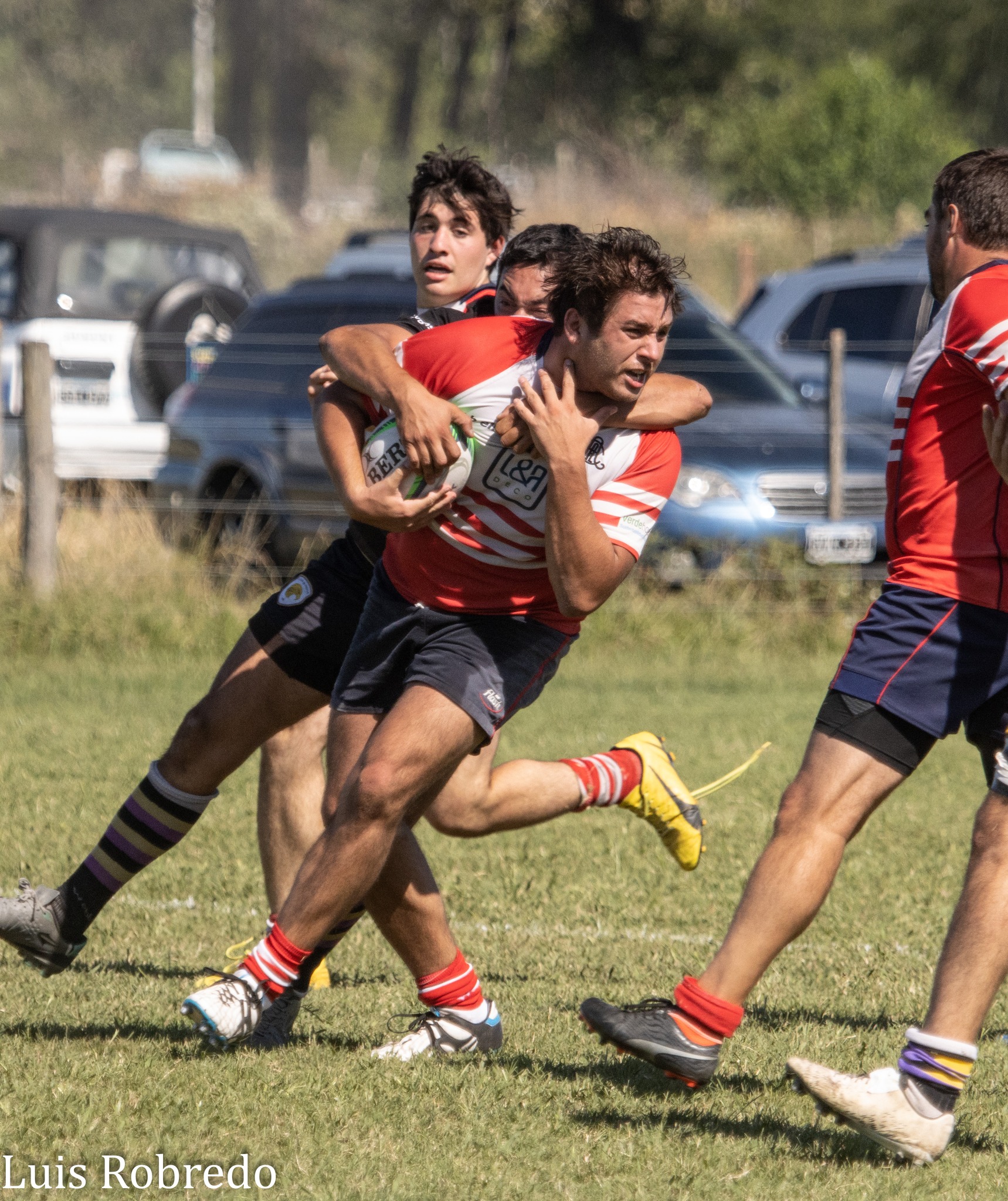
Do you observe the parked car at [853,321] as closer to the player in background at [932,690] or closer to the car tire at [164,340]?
the car tire at [164,340]

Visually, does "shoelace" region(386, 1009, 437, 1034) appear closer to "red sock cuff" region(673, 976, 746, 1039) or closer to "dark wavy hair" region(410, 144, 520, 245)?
"red sock cuff" region(673, 976, 746, 1039)

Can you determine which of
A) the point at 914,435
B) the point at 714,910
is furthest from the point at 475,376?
the point at 714,910

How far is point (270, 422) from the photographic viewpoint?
37.9ft

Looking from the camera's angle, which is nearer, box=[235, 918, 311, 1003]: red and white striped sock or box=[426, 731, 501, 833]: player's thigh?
box=[235, 918, 311, 1003]: red and white striped sock

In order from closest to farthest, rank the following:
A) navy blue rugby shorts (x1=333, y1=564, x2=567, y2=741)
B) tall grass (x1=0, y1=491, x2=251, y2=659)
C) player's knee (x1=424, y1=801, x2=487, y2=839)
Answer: navy blue rugby shorts (x1=333, y1=564, x2=567, y2=741)
player's knee (x1=424, y1=801, x2=487, y2=839)
tall grass (x1=0, y1=491, x2=251, y2=659)

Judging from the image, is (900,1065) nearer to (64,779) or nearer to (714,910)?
(714,910)

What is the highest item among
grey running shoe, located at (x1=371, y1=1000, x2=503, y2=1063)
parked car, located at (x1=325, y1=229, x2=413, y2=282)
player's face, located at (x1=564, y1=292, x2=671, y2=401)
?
parked car, located at (x1=325, y1=229, x2=413, y2=282)

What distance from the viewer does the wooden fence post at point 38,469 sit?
414 inches

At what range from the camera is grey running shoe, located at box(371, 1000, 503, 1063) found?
4.27m

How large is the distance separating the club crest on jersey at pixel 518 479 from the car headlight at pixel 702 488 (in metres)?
6.70

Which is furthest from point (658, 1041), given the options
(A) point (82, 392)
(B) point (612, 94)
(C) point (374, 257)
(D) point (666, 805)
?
(B) point (612, 94)

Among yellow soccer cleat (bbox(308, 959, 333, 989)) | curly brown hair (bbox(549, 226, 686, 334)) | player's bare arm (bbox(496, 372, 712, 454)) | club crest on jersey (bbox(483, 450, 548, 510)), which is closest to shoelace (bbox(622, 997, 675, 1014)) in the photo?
club crest on jersey (bbox(483, 450, 548, 510))

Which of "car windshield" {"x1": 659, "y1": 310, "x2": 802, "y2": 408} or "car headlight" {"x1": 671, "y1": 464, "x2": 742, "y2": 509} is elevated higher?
"car windshield" {"x1": 659, "y1": 310, "x2": 802, "y2": 408}

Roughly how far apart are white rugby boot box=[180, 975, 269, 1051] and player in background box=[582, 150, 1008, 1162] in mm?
771
